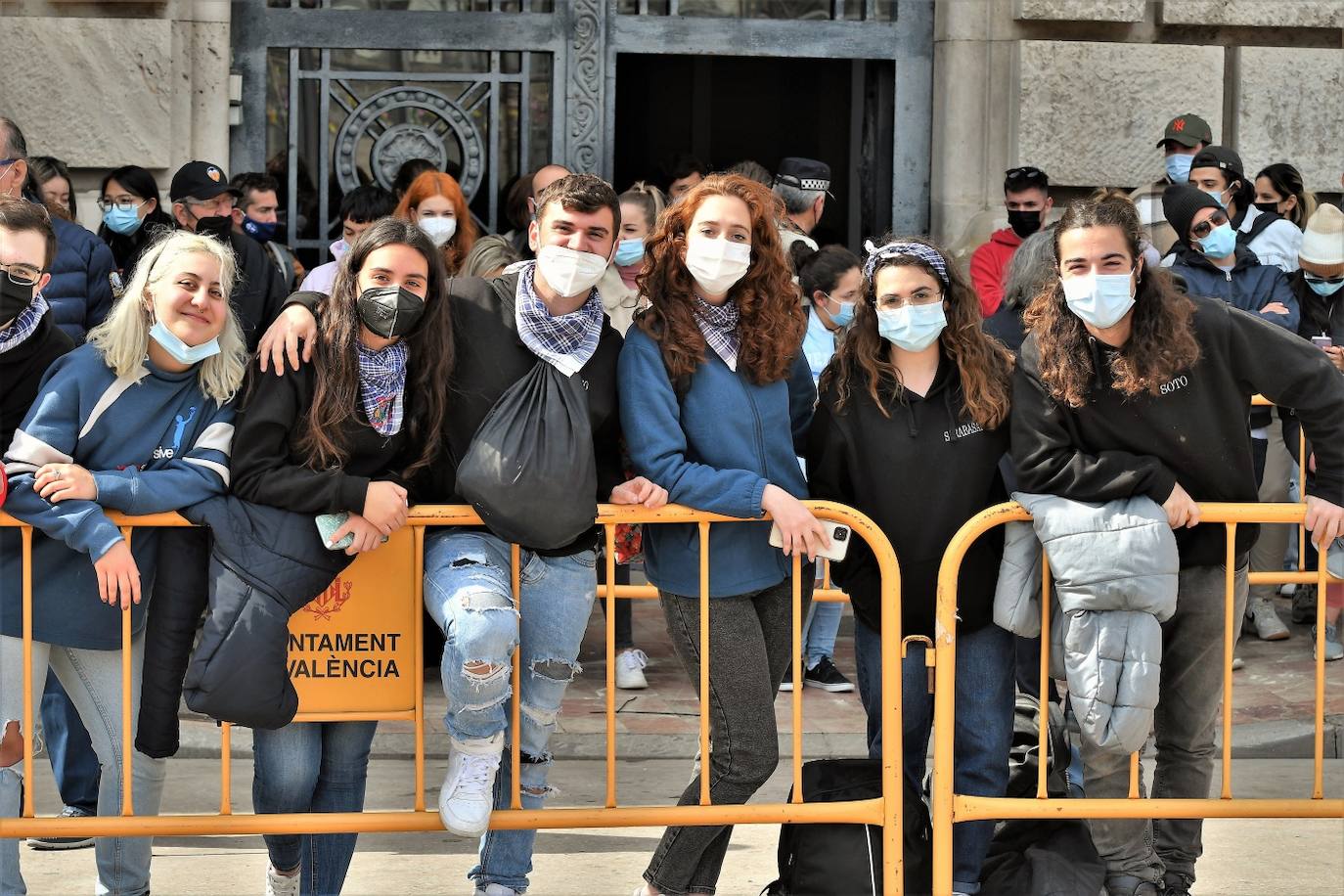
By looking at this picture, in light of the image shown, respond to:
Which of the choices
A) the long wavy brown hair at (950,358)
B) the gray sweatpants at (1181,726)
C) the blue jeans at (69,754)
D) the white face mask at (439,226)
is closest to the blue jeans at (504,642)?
the long wavy brown hair at (950,358)

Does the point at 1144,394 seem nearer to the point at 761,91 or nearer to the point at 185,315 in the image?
the point at 185,315

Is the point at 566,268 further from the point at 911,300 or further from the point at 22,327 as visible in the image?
the point at 22,327

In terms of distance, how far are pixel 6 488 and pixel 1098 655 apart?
2.52m

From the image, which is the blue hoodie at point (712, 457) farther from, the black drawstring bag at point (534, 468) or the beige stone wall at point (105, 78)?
the beige stone wall at point (105, 78)

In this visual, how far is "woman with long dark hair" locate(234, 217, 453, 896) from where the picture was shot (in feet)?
14.0

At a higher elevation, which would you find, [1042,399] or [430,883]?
[1042,399]

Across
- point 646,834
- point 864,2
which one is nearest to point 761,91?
point 864,2

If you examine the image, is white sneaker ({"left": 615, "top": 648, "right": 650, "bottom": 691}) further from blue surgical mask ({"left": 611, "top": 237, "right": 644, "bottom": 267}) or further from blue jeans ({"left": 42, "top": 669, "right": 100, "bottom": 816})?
blue jeans ({"left": 42, "top": 669, "right": 100, "bottom": 816})

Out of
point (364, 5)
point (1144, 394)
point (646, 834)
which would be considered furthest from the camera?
point (364, 5)

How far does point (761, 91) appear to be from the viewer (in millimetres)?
15695

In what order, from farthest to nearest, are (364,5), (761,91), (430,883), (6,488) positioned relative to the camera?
(761,91), (364,5), (430,883), (6,488)

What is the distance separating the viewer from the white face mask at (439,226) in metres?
7.24

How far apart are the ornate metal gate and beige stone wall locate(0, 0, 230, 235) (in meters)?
0.30

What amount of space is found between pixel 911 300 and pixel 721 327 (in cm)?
47
